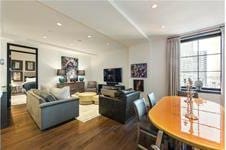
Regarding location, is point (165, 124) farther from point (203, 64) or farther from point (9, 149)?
point (203, 64)

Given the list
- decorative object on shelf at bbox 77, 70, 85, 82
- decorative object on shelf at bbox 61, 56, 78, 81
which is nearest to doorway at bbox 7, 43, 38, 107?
decorative object on shelf at bbox 61, 56, 78, 81

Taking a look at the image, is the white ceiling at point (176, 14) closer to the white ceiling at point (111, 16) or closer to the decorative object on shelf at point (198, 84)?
the white ceiling at point (111, 16)

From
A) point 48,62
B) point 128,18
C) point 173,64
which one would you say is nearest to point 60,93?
point 128,18

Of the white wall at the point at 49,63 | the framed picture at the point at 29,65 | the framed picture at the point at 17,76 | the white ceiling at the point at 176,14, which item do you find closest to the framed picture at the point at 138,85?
the white ceiling at the point at 176,14

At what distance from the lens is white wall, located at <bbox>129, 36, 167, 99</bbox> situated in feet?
16.1

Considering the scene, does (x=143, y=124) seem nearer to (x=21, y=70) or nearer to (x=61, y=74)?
(x=21, y=70)

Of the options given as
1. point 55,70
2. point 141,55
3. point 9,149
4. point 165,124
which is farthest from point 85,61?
point 165,124

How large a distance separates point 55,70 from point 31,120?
393cm

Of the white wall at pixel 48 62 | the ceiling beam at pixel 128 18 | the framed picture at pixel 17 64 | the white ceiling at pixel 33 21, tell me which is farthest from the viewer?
the white wall at pixel 48 62

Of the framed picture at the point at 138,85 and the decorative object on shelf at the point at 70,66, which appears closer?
the framed picture at the point at 138,85

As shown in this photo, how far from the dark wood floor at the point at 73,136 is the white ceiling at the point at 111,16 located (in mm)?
2655

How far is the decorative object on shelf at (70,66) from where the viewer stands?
288 inches

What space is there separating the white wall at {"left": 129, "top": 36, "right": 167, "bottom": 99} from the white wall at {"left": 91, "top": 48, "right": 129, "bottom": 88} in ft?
4.79

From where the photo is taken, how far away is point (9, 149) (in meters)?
2.14
